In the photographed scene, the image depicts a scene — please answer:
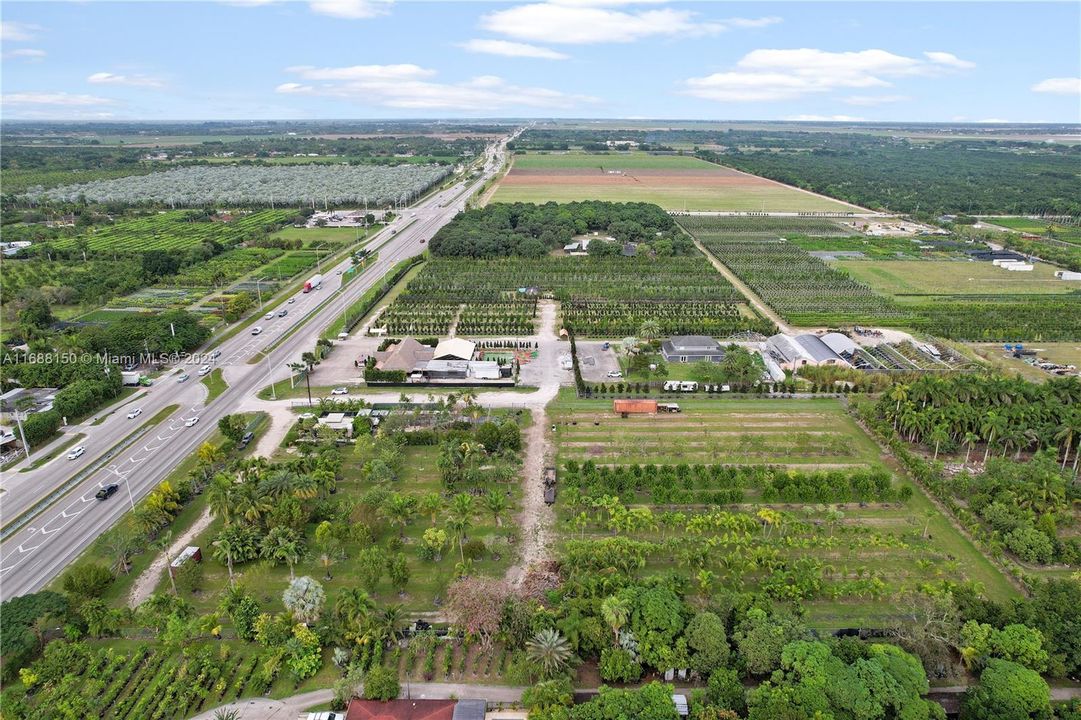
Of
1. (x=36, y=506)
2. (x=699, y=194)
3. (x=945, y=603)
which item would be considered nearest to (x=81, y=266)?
(x=36, y=506)

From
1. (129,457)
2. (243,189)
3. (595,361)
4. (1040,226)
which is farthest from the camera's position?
(243,189)

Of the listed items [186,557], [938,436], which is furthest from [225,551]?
[938,436]

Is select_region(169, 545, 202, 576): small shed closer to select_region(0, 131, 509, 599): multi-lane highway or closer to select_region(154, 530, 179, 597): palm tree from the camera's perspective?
select_region(154, 530, 179, 597): palm tree

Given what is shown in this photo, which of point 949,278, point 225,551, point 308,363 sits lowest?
point 225,551

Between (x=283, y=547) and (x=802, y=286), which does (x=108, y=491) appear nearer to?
(x=283, y=547)

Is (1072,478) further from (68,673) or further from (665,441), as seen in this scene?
(68,673)

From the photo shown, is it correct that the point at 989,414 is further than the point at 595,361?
No
